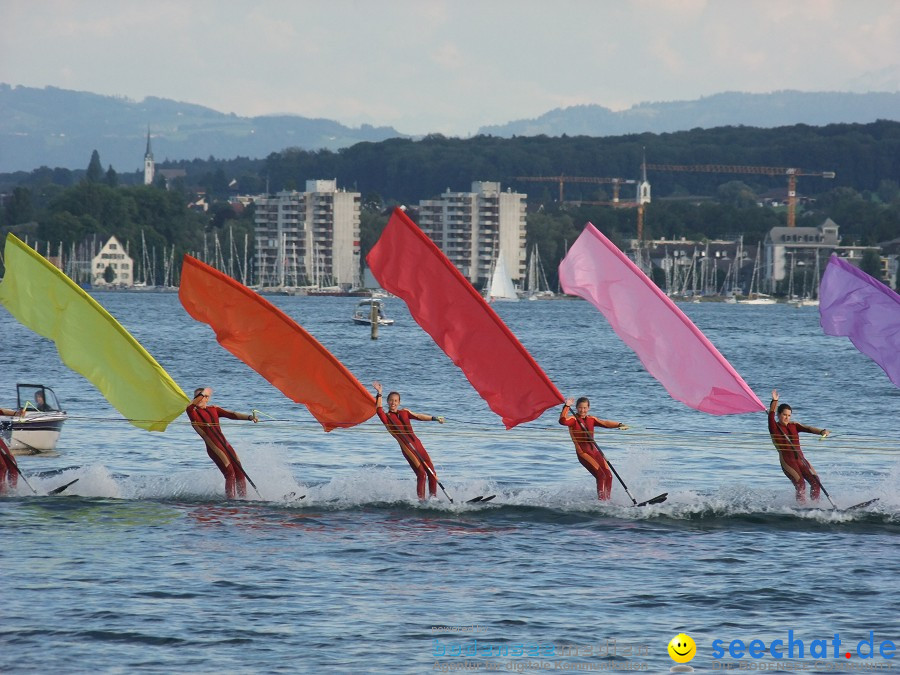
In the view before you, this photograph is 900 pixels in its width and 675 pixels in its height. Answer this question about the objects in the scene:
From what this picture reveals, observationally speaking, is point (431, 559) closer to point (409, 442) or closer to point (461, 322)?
point (409, 442)

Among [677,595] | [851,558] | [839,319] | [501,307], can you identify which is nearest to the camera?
[677,595]

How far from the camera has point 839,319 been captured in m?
25.6

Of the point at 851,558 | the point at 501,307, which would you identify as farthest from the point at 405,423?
the point at 501,307

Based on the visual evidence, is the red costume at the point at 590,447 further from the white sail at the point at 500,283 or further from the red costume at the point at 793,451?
the white sail at the point at 500,283

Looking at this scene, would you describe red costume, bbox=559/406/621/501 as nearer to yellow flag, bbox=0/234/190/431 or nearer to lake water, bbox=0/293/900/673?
lake water, bbox=0/293/900/673

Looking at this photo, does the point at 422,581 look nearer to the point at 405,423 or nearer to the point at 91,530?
the point at 405,423

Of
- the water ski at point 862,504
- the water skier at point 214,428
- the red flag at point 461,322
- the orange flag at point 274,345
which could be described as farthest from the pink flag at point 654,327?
the water skier at point 214,428

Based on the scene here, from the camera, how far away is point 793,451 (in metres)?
24.2

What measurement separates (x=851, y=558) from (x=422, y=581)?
6.58 metres

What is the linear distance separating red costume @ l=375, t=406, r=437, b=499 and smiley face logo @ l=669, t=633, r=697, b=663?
740 cm

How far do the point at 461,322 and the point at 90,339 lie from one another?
650 centimetres

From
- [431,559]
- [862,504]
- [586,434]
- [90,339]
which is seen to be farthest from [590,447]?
[90,339]

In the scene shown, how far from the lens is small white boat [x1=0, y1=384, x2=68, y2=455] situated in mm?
31266

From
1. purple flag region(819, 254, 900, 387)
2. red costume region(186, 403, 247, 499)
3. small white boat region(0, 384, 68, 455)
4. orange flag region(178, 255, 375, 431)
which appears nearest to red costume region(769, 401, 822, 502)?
purple flag region(819, 254, 900, 387)
